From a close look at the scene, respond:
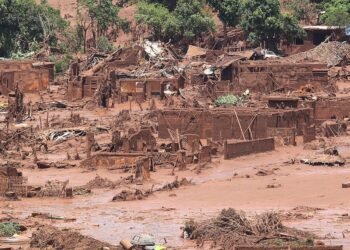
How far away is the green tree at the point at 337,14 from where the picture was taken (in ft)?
196

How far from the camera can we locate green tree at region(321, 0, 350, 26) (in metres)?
59.8

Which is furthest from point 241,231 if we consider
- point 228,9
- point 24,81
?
point 228,9

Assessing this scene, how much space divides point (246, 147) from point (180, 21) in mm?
28569

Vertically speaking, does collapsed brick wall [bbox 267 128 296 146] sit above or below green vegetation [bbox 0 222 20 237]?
above

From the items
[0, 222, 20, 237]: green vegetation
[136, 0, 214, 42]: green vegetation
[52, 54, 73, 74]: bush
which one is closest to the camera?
[0, 222, 20, 237]: green vegetation

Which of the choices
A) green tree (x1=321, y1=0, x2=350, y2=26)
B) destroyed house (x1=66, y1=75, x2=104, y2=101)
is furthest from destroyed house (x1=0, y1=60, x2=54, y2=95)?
green tree (x1=321, y1=0, x2=350, y2=26)

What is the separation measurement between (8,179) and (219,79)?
23.1 metres

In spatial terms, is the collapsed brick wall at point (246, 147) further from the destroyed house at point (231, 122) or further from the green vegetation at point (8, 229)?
the green vegetation at point (8, 229)

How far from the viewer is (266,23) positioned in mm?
58188

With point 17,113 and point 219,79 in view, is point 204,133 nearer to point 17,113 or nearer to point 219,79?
point 17,113

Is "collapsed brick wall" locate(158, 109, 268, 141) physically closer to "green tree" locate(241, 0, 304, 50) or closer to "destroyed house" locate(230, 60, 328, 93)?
"destroyed house" locate(230, 60, 328, 93)

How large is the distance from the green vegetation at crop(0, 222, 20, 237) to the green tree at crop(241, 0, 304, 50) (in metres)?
35.8

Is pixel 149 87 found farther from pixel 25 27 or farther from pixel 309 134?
pixel 25 27

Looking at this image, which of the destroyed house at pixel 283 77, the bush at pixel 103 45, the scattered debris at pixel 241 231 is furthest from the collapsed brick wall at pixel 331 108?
the bush at pixel 103 45
